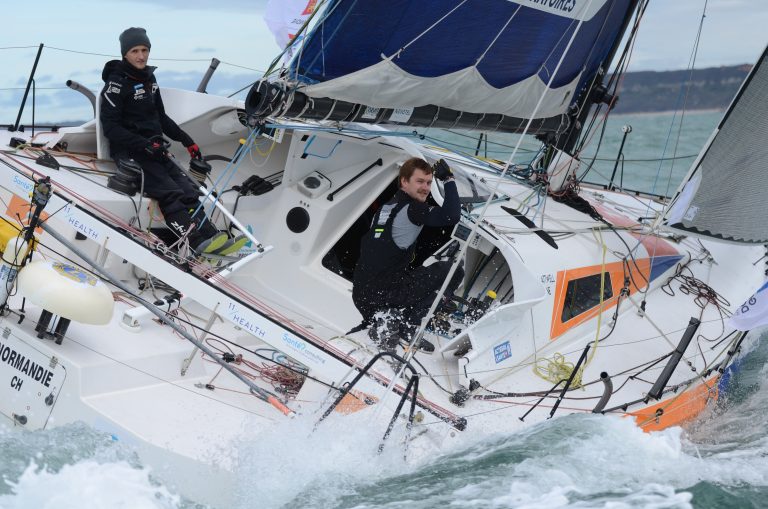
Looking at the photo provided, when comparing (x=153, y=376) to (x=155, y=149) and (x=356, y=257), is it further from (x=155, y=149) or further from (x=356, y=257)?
(x=356, y=257)

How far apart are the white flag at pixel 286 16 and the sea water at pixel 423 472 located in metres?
4.76

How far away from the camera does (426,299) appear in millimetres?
4879

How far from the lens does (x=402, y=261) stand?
15.9 ft

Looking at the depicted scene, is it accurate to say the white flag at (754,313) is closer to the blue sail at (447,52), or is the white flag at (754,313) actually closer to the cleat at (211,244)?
the blue sail at (447,52)

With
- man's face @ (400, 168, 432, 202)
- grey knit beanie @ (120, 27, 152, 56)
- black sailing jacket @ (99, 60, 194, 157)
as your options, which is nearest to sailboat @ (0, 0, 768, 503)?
black sailing jacket @ (99, 60, 194, 157)

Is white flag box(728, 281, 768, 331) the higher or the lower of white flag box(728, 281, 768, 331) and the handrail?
the lower

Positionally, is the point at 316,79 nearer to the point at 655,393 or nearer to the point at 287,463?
the point at 287,463

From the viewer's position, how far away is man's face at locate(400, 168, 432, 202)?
471cm

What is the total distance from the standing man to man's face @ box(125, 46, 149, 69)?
1.62 meters

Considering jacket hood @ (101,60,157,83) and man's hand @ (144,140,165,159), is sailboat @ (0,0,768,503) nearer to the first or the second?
man's hand @ (144,140,165,159)

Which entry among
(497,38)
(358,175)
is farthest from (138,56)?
(497,38)

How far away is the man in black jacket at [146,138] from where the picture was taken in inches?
206

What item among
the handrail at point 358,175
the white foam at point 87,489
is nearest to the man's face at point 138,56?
the handrail at point 358,175

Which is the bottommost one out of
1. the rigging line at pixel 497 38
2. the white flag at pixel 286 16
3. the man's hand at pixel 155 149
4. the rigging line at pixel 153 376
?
the rigging line at pixel 153 376
